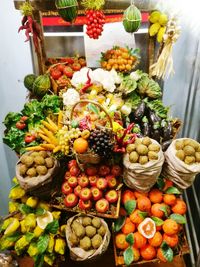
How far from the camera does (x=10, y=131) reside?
279cm

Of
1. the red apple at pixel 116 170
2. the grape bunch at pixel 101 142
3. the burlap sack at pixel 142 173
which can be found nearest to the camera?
the grape bunch at pixel 101 142

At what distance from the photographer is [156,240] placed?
229cm

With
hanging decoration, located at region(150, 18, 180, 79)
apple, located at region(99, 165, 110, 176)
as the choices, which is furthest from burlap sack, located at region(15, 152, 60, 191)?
hanging decoration, located at region(150, 18, 180, 79)

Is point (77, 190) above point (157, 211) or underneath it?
above

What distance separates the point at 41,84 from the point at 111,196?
1297mm

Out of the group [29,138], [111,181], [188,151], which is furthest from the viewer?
[29,138]

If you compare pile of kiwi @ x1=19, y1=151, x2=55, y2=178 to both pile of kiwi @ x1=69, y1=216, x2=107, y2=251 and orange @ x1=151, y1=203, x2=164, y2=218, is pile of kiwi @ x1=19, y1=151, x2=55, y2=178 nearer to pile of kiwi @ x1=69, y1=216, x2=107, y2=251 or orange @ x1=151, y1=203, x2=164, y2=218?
pile of kiwi @ x1=69, y1=216, x2=107, y2=251

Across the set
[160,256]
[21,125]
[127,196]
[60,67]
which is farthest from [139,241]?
[60,67]

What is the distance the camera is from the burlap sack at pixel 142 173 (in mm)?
2160

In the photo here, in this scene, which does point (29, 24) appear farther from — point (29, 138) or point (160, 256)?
point (160, 256)

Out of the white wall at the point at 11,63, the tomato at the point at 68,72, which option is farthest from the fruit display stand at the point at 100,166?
the white wall at the point at 11,63

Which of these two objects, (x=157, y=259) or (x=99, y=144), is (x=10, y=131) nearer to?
(x=99, y=144)

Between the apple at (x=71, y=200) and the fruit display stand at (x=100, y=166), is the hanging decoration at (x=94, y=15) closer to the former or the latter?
the fruit display stand at (x=100, y=166)

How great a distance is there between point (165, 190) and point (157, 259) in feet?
1.77
